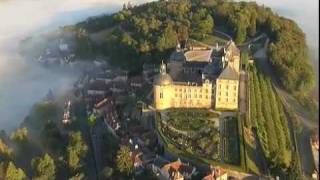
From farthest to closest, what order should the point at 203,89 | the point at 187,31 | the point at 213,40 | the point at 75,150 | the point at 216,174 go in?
the point at 187,31, the point at 213,40, the point at 203,89, the point at 75,150, the point at 216,174

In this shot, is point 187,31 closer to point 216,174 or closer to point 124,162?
point 124,162

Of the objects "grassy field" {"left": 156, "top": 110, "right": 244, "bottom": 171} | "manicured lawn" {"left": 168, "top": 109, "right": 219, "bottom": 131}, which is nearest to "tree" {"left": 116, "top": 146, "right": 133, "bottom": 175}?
"grassy field" {"left": 156, "top": 110, "right": 244, "bottom": 171}

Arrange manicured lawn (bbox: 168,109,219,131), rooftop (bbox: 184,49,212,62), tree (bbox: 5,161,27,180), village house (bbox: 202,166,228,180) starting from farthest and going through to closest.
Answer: rooftop (bbox: 184,49,212,62) → manicured lawn (bbox: 168,109,219,131) → tree (bbox: 5,161,27,180) → village house (bbox: 202,166,228,180)

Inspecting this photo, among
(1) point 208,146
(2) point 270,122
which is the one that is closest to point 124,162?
(1) point 208,146

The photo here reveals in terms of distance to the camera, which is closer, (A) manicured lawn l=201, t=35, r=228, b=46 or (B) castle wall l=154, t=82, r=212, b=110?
(B) castle wall l=154, t=82, r=212, b=110

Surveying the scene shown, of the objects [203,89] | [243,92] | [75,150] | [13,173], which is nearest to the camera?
[13,173]

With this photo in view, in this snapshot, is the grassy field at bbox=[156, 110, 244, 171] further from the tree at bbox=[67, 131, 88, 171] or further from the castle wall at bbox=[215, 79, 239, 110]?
the tree at bbox=[67, 131, 88, 171]

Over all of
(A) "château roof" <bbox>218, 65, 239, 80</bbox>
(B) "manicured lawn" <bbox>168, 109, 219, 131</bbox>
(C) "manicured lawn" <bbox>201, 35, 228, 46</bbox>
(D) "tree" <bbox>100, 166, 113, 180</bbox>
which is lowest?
(D) "tree" <bbox>100, 166, 113, 180</bbox>

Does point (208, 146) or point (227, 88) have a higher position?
point (227, 88)
